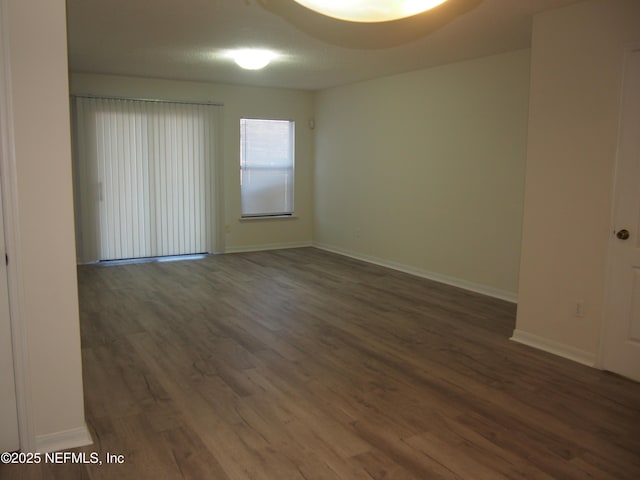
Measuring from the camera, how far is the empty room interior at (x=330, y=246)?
7.65ft

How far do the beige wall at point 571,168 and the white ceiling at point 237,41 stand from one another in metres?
0.32

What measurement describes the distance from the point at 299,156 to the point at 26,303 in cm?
623

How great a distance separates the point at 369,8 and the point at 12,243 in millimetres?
1938

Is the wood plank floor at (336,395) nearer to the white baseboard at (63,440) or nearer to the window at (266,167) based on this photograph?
the white baseboard at (63,440)

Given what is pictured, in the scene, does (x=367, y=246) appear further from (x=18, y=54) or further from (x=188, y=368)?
(x=18, y=54)

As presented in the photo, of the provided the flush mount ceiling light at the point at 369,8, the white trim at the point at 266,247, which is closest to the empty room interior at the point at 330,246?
the flush mount ceiling light at the point at 369,8

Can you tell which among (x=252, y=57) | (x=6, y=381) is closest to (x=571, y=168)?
(x=252, y=57)

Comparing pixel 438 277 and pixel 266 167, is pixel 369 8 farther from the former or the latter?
pixel 266 167

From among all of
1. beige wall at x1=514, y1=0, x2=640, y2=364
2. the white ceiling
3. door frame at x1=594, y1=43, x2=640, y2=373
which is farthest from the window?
door frame at x1=594, y1=43, x2=640, y2=373

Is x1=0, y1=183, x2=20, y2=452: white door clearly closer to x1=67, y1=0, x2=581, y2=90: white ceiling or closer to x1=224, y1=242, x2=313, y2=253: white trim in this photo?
x1=67, y1=0, x2=581, y2=90: white ceiling

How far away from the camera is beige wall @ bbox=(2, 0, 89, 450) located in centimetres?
223

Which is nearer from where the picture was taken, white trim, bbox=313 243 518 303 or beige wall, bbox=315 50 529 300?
beige wall, bbox=315 50 529 300

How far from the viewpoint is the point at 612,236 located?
3443 millimetres

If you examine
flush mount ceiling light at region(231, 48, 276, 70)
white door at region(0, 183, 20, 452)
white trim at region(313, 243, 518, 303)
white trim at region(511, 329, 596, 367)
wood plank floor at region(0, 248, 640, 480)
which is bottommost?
wood plank floor at region(0, 248, 640, 480)
